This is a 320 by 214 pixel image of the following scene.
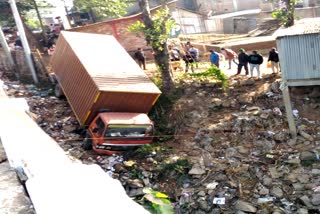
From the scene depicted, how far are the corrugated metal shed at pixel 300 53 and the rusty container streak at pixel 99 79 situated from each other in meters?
4.40

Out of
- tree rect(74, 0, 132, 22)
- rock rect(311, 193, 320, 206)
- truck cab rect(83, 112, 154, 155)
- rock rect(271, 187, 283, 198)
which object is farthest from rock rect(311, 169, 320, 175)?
tree rect(74, 0, 132, 22)

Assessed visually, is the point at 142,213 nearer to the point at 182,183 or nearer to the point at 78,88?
the point at 182,183

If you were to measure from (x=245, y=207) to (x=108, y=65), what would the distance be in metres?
7.42

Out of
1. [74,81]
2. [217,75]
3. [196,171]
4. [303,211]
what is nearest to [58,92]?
[74,81]

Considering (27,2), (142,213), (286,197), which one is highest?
(27,2)

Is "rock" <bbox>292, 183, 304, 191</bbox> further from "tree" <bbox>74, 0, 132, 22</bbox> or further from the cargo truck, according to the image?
"tree" <bbox>74, 0, 132, 22</bbox>

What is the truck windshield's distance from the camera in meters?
11.8

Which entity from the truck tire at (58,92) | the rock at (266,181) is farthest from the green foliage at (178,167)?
the truck tire at (58,92)

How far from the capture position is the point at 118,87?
12.4 metres

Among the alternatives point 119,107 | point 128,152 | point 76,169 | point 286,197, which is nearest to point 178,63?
point 119,107

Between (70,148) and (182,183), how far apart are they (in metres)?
4.07

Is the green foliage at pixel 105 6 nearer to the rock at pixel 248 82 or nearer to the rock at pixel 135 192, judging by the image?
the rock at pixel 248 82

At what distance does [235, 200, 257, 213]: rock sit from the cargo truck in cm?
411

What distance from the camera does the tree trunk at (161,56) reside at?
13.9 metres
